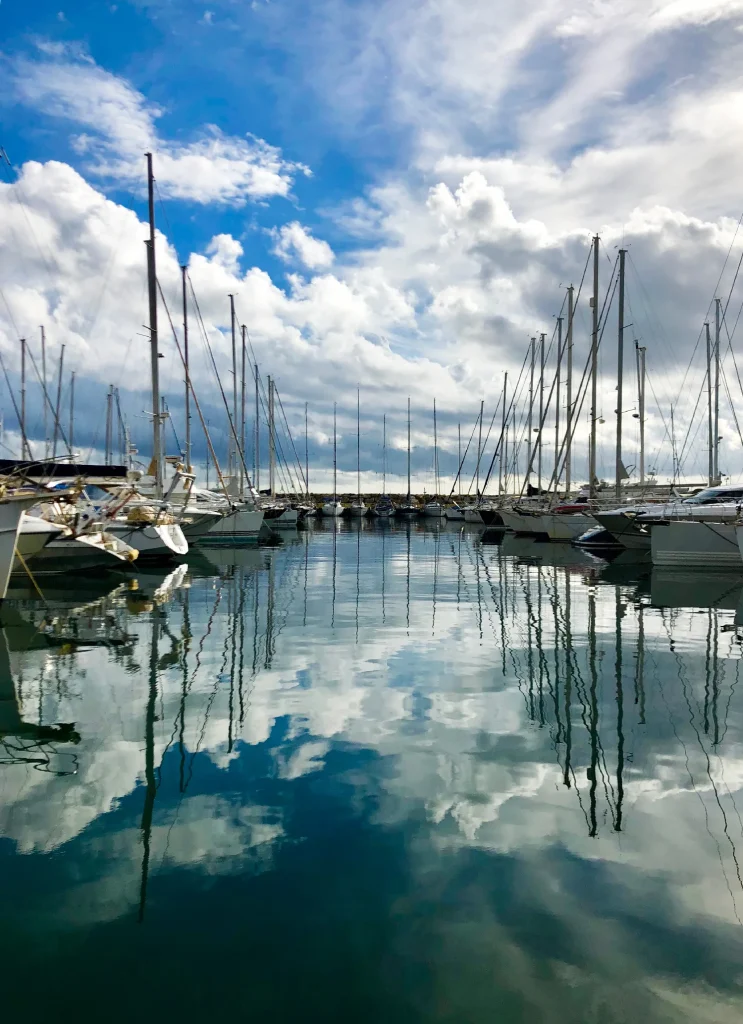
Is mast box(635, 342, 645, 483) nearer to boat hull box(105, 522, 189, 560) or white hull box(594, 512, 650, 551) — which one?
white hull box(594, 512, 650, 551)

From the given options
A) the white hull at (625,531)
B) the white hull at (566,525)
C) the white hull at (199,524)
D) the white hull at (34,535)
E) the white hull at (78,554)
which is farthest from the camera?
the white hull at (566,525)

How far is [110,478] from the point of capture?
3062 centimetres

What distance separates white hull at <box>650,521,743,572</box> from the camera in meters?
29.6

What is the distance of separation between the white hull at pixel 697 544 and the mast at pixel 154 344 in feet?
67.1

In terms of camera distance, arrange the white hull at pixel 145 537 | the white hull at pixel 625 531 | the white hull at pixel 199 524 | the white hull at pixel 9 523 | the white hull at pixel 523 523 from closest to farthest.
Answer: the white hull at pixel 9 523 < the white hull at pixel 145 537 < the white hull at pixel 625 531 < the white hull at pixel 199 524 < the white hull at pixel 523 523

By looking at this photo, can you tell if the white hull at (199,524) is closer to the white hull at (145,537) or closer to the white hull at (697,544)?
the white hull at (145,537)

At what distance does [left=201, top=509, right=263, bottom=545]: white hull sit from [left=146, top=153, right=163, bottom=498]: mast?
10125mm

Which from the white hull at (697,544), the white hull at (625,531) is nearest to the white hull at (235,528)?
the white hull at (625,531)

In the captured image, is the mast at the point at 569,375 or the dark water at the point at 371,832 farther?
the mast at the point at 569,375

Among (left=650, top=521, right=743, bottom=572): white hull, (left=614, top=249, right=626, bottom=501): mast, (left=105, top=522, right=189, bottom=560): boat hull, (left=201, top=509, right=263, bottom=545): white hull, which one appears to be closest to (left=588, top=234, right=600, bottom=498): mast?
(left=614, top=249, right=626, bottom=501): mast

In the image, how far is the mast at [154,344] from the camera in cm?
3294

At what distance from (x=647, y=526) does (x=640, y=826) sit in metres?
28.5

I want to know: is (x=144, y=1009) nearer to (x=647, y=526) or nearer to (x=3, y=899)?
(x=3, y=899)

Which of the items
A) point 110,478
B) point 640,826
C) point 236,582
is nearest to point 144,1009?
point 640,826
